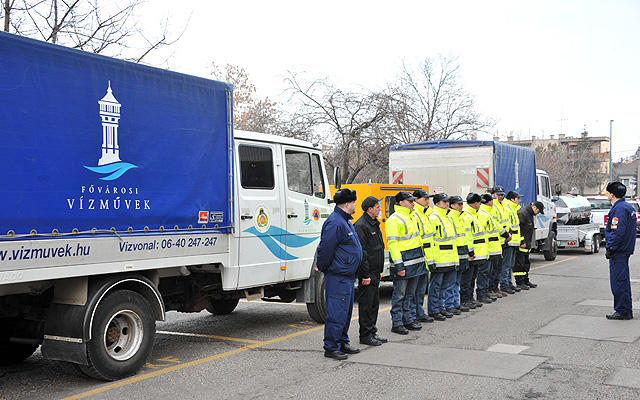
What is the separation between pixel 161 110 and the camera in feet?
22.0

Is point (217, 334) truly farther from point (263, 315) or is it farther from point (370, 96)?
point (370, 96)

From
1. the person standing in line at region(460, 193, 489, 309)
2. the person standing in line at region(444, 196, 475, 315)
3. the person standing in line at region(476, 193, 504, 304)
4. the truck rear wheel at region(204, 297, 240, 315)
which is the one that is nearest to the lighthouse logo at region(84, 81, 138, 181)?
the truck rear wheel at region(204, 297, 240, 315)

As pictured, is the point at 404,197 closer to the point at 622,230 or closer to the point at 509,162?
the point at 622,230

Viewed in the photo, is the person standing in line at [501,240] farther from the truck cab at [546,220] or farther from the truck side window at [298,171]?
the truck cab at [546,220]

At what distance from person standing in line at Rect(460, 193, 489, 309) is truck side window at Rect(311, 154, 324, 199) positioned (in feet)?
8.97

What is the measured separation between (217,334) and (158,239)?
A: 256 cm

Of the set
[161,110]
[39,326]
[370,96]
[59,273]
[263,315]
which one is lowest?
[263,315]

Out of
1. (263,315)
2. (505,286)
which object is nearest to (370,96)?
(505,286)

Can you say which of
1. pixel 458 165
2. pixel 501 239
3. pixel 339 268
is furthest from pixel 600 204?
pixel 339 268

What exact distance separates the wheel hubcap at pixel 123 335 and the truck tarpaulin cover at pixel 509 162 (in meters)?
10.8

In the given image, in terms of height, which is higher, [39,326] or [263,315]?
[39,326]

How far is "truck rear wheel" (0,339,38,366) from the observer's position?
6.91 m

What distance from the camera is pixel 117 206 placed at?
→ 6062 millimetres

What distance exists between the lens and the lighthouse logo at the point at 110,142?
6.00 meters
